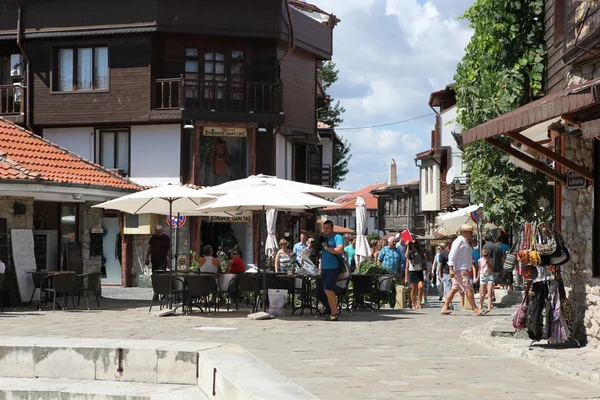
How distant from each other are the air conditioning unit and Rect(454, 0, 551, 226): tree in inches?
521

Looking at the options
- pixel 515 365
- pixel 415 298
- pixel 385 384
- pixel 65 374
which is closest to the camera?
pixel 385 384

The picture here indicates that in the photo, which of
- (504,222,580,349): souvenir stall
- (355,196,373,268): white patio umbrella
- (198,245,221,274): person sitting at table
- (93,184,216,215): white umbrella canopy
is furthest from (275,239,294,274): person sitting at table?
(504,222,580,349): souvenir stall

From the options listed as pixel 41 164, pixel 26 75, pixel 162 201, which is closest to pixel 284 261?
pixel 162 201

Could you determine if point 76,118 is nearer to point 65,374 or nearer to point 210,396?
point 65,374

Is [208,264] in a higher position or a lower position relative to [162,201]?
lower

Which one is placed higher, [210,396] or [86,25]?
[86,25]

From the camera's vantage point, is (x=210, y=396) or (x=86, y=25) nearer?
(x=210, y=396)

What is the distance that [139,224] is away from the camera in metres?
34.2

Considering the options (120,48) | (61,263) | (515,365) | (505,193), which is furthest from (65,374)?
(120,48)

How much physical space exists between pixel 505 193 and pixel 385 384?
14650 millimetres

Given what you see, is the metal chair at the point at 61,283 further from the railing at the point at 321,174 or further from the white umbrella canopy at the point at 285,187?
the railing at the point at 321,174

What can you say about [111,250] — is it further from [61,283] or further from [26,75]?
[61,283]

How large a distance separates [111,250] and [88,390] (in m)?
24.5

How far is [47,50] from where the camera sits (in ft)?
117
